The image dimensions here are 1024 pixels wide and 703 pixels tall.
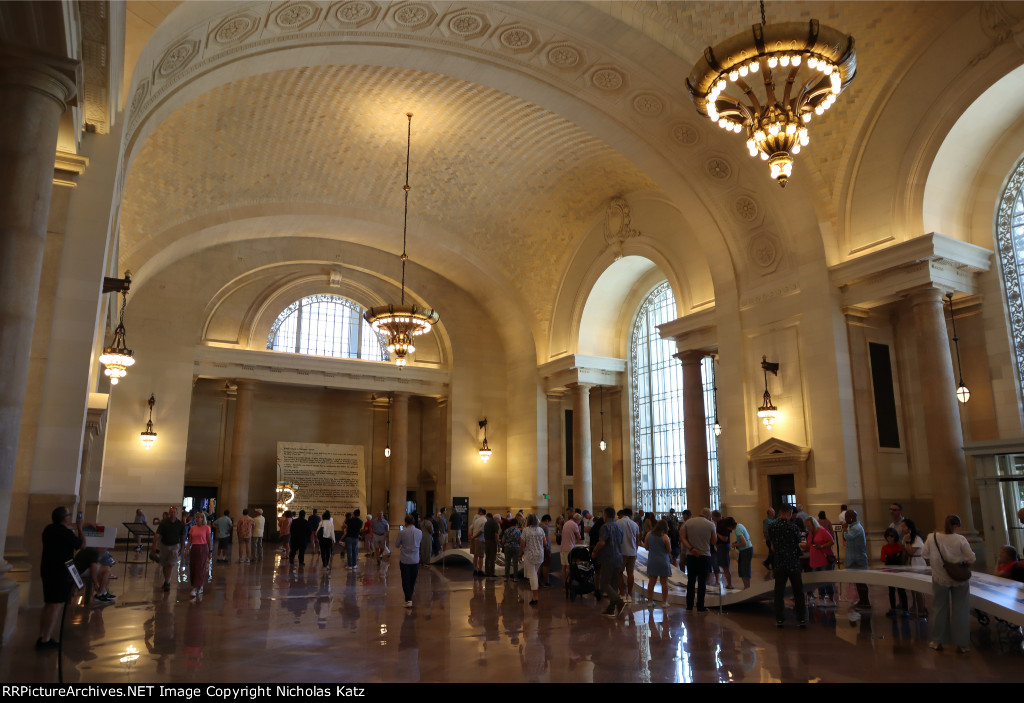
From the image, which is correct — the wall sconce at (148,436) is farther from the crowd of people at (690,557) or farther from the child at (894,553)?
the child at (894,553)

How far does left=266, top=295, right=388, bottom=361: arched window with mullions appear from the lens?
2166 centimetres

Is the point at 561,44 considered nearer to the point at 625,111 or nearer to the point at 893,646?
the point at 625,111

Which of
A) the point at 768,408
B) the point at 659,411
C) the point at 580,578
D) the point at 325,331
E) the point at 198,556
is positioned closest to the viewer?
the point at 198,556

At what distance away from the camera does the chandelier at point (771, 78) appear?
24.5 feet

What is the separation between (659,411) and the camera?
20.6 m

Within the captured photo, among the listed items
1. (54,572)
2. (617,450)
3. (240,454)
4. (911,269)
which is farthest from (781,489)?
(240,454)

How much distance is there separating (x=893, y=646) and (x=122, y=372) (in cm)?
1381

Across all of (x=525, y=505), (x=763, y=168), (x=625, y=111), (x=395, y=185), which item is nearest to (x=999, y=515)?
(x=763, y=168)

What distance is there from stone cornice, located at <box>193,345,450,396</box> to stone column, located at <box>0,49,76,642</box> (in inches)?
597

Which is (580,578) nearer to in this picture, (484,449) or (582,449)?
(582,449)

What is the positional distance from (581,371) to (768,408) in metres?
7.54

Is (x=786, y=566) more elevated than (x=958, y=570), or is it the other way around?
(x=958, y=570)

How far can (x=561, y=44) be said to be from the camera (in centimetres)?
1273

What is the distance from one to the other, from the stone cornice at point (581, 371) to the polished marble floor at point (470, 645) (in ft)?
37.8
